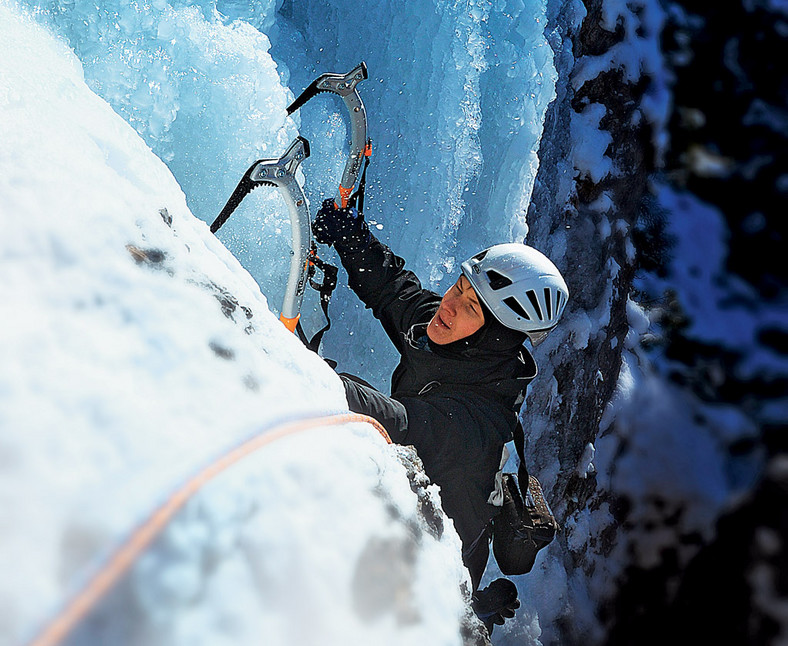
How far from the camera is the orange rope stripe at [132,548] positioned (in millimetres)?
315

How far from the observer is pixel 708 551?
771mm

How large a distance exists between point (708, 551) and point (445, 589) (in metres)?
0.43

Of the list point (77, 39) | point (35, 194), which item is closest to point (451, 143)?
point (77, 39)

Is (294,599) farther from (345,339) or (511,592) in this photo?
(345,339)

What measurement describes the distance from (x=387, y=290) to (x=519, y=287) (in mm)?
453

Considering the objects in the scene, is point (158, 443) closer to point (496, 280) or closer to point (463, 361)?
point (463, 361)

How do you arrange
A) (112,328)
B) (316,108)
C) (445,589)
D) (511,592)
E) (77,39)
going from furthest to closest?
(316,108) → (511,592) → (77,39) → (445,589) → (112,328)

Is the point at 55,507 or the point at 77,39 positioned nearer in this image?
the point at 55,507

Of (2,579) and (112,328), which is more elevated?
(112,328)

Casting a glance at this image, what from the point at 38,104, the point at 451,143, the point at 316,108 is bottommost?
the point at 38,104

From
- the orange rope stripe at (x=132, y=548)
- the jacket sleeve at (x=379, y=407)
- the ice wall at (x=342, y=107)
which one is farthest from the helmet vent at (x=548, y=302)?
the orange rope stripe at (x=132, y=548)

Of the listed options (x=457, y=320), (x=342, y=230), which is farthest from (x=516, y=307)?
(x=342, y=230)

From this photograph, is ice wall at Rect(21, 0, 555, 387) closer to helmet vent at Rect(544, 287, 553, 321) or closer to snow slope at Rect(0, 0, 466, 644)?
helmet vent at Rect(544, 287, 553, 321)

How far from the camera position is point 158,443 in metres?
0.40
